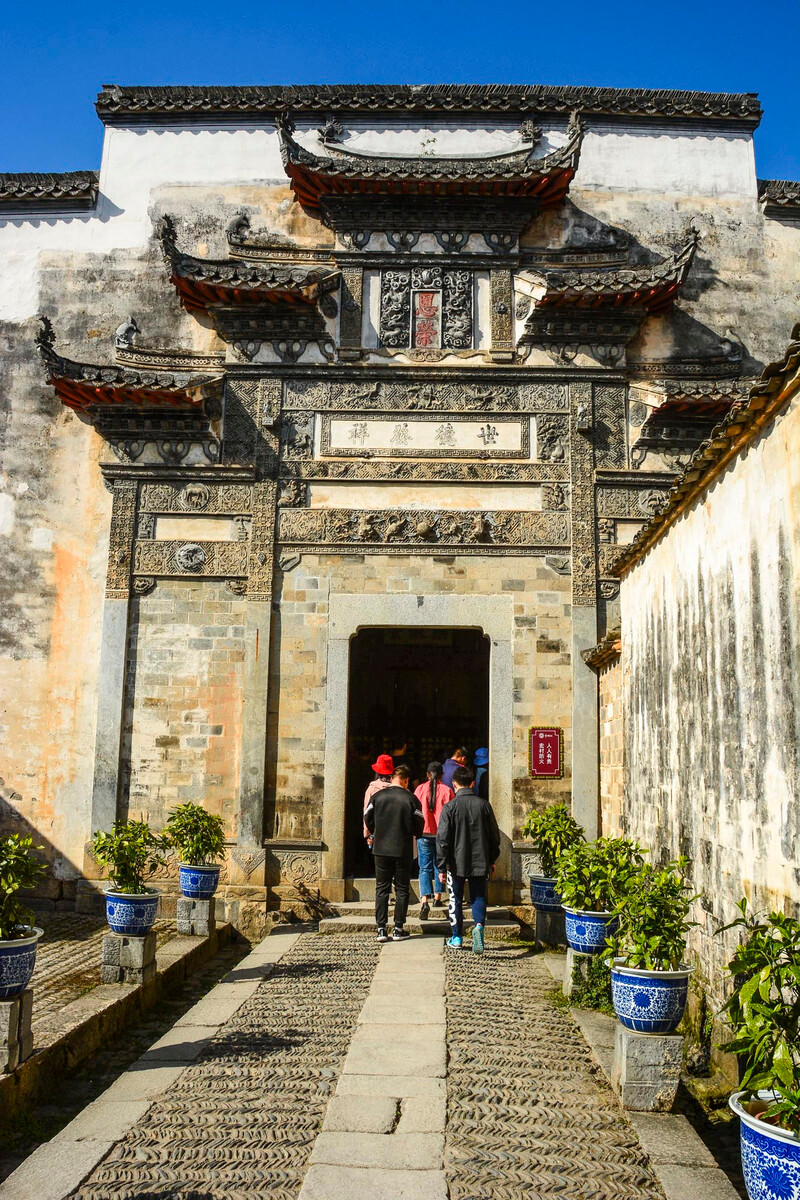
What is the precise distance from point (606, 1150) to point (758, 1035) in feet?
4.73

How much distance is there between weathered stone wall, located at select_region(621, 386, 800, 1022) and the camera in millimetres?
4680

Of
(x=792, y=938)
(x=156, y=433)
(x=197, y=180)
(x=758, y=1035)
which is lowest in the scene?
(x=758, y=1035)

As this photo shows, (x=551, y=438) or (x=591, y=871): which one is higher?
(x=551, y=438)

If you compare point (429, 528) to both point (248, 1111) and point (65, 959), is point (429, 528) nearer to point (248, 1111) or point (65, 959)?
point (65, 959)

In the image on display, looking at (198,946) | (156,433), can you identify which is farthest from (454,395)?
(198,946)

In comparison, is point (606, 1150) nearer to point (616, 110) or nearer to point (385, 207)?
point (385, 207)

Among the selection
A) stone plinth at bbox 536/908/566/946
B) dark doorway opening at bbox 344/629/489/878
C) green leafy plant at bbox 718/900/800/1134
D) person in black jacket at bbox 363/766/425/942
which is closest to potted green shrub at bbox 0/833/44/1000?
green leafy plant at bbox 718/900/800/1134

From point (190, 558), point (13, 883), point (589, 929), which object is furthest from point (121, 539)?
point (589, 929)

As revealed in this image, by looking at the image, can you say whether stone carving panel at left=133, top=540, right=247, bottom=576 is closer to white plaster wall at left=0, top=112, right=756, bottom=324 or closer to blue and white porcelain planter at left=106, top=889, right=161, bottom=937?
white plaster wall at left=0, top=112, right=756, bottom=324

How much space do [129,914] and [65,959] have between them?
1.67 m

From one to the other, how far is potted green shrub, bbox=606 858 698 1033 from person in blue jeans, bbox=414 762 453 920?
14.8ft

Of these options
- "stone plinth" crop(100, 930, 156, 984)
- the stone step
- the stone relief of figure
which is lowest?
the stone step

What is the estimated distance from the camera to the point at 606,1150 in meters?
4.41

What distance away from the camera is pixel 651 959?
16.6 ft
